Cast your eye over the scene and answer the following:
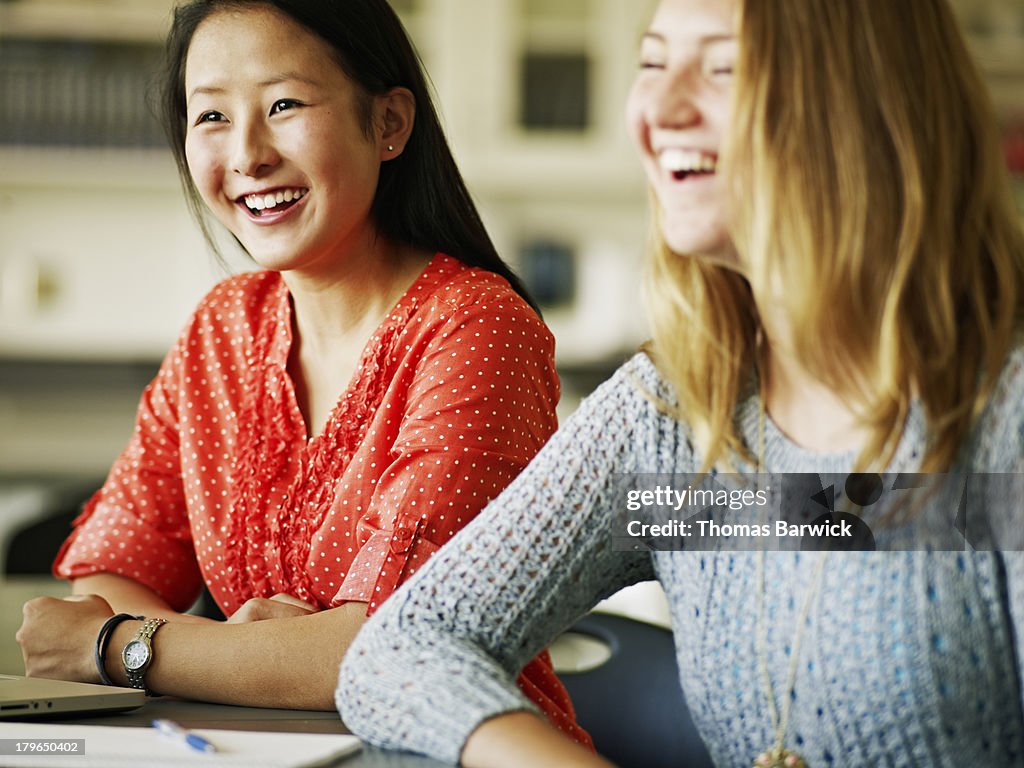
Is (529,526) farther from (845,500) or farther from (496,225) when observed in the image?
(496,225)

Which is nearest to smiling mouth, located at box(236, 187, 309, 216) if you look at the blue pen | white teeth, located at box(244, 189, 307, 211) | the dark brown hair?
white teeth, located at box(244, 189, 307, 211)

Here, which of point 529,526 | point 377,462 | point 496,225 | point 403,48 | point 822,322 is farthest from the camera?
point 496,225

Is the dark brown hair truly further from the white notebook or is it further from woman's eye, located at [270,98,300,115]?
the white notebook

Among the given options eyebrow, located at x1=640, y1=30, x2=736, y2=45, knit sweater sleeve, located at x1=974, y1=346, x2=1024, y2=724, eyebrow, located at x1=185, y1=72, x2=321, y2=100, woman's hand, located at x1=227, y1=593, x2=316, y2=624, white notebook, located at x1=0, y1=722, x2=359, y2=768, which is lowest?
woman's hand, located at x1=227, y1=593, x2=316, y2=624

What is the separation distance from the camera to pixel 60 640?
125cm


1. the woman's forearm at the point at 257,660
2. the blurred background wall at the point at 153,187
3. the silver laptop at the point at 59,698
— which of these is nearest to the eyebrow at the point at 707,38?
the woman's forearm at the point at 257,660

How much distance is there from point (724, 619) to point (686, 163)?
328 millimetres

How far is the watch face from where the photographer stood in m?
1.20

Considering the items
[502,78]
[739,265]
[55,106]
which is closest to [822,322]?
[739,265]

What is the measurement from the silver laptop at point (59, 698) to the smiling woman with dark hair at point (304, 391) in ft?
0.32

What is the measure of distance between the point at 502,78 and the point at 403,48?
282 centimetres

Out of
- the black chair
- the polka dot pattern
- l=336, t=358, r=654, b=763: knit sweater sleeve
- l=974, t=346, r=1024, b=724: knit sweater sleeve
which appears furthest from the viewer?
the black chair

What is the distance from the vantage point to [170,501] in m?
1.56

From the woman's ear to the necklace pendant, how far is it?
851 mm
